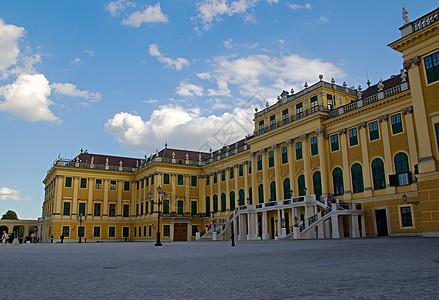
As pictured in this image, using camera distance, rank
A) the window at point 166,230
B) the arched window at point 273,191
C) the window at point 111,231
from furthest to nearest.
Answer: the window at point 111,231
the window at point 166,230
the arched window at point 273,191

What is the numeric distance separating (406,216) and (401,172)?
3.72m

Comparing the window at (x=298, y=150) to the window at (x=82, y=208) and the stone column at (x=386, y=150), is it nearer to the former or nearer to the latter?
the stone column at (x=386, y=150)

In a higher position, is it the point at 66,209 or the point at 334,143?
the point at 334,143

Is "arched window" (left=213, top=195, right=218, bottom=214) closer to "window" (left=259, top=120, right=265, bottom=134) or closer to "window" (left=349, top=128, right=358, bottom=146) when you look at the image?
"window" (left=259, top=120, right=265, bottom=134)

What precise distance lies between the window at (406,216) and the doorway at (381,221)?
1880 mm

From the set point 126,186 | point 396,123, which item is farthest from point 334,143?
point 126,186

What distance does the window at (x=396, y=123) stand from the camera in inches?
1303

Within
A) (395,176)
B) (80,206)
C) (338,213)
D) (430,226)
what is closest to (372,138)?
(395,176)

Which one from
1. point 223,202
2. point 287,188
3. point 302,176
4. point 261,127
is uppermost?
point 261,127

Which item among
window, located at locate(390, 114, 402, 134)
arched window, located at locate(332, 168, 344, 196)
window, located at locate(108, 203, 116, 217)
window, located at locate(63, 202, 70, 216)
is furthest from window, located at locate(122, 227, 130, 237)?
window, located at locate(390, 114, 402, 134)

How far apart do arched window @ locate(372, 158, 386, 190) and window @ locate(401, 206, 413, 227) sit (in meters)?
2.77

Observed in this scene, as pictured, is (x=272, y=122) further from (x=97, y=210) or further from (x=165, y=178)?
(x=97, y=210)

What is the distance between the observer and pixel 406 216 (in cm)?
3147

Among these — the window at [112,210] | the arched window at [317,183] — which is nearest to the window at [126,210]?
the window at [112,210]
